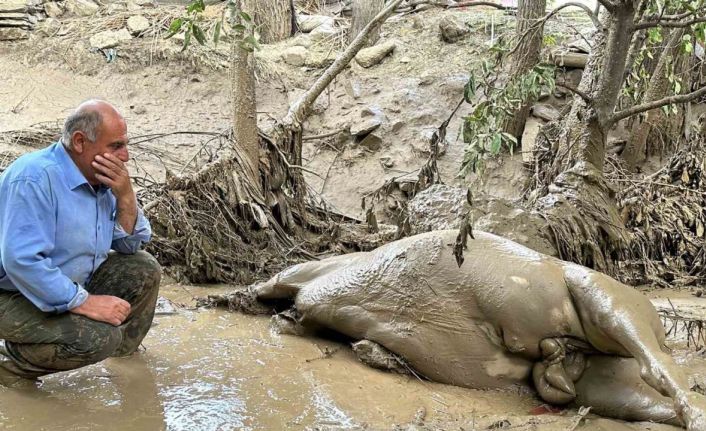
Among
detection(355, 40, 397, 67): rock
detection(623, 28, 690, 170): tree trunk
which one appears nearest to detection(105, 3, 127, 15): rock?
detection(355, 40, 397, 67): rock

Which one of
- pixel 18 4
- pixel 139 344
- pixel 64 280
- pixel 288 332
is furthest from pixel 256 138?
pixel 18 4

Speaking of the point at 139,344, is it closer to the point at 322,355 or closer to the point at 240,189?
the point at 322,355

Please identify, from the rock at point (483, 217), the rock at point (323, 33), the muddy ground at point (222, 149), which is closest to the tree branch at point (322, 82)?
the muddy ground at point (222, 149)

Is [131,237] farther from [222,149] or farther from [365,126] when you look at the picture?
[365,126]

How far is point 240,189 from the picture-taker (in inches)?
217

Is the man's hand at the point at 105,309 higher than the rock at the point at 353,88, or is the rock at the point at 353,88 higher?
the man's hand at the point at 105,309

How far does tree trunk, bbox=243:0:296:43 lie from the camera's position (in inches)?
394

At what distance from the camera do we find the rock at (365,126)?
838 centimetres

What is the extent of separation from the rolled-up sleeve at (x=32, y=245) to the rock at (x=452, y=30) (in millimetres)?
7690

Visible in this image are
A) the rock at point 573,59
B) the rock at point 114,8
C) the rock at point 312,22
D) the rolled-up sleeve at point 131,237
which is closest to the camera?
the rolled-up sleeve at point 131,237

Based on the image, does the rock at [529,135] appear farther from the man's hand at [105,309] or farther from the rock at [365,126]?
the man's hand at [105,309]

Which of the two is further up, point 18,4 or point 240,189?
point 18,4

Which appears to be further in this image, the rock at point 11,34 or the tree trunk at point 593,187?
the rock at point 11,34

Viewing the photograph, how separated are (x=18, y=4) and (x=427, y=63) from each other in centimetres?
600
